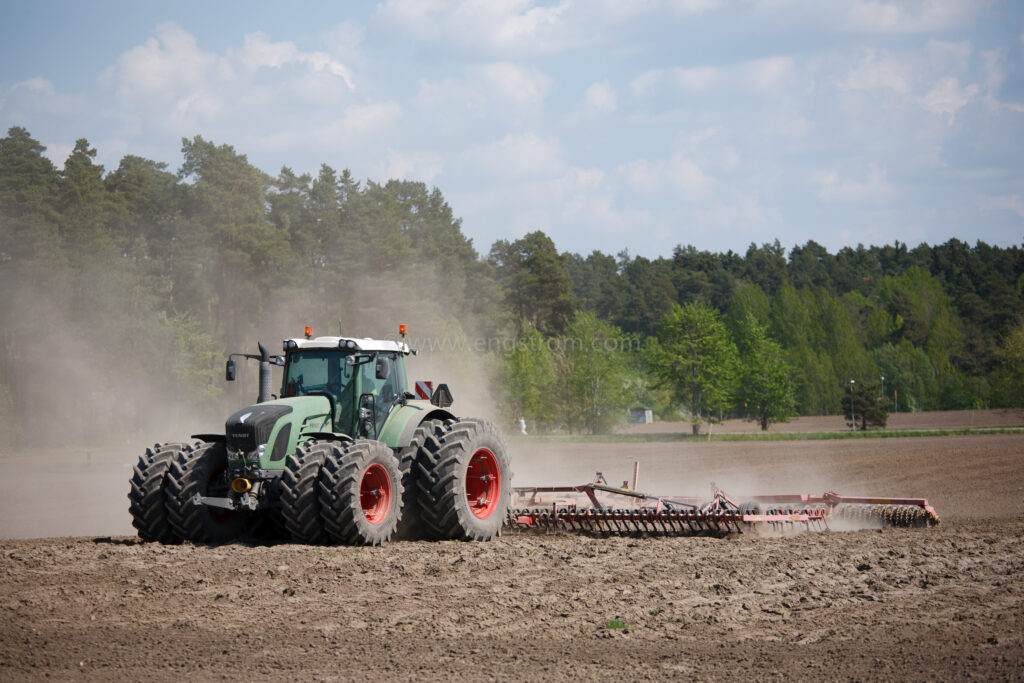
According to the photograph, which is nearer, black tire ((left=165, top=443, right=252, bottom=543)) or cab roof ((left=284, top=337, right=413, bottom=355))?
black tire ((left=165, top=443, right=252, bottom=543))

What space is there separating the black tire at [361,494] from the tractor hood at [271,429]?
2.86 feet

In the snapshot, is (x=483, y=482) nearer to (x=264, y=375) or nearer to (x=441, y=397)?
(x=441, y=397)

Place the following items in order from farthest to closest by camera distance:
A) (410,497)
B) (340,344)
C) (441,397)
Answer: (441,397)
(340,344)
(410,497)

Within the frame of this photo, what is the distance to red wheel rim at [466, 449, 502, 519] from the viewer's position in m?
12.5

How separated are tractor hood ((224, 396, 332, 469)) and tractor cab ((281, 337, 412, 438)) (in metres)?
0.45

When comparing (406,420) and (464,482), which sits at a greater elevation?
(406,420)

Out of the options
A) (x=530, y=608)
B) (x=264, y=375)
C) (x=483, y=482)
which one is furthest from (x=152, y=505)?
(x=530, y=608)

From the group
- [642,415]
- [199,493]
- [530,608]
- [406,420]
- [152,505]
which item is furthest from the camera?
[642,415]

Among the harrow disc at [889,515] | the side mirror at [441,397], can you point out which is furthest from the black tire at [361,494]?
the harrow disc at [889,515]

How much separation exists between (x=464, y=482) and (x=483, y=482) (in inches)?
45.5

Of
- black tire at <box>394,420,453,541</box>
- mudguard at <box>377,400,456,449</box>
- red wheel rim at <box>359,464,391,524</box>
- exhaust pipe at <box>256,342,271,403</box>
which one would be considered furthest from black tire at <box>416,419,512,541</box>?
exhaust pipe at <box>256,342,271,403</box>

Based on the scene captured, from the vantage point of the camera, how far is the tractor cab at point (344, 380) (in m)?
11.8

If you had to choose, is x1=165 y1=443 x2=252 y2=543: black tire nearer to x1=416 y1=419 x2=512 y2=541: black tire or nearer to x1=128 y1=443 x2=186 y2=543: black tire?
x1=128 y1=443 x2=186 y2=543: black tire

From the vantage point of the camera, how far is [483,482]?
12.6 metres
